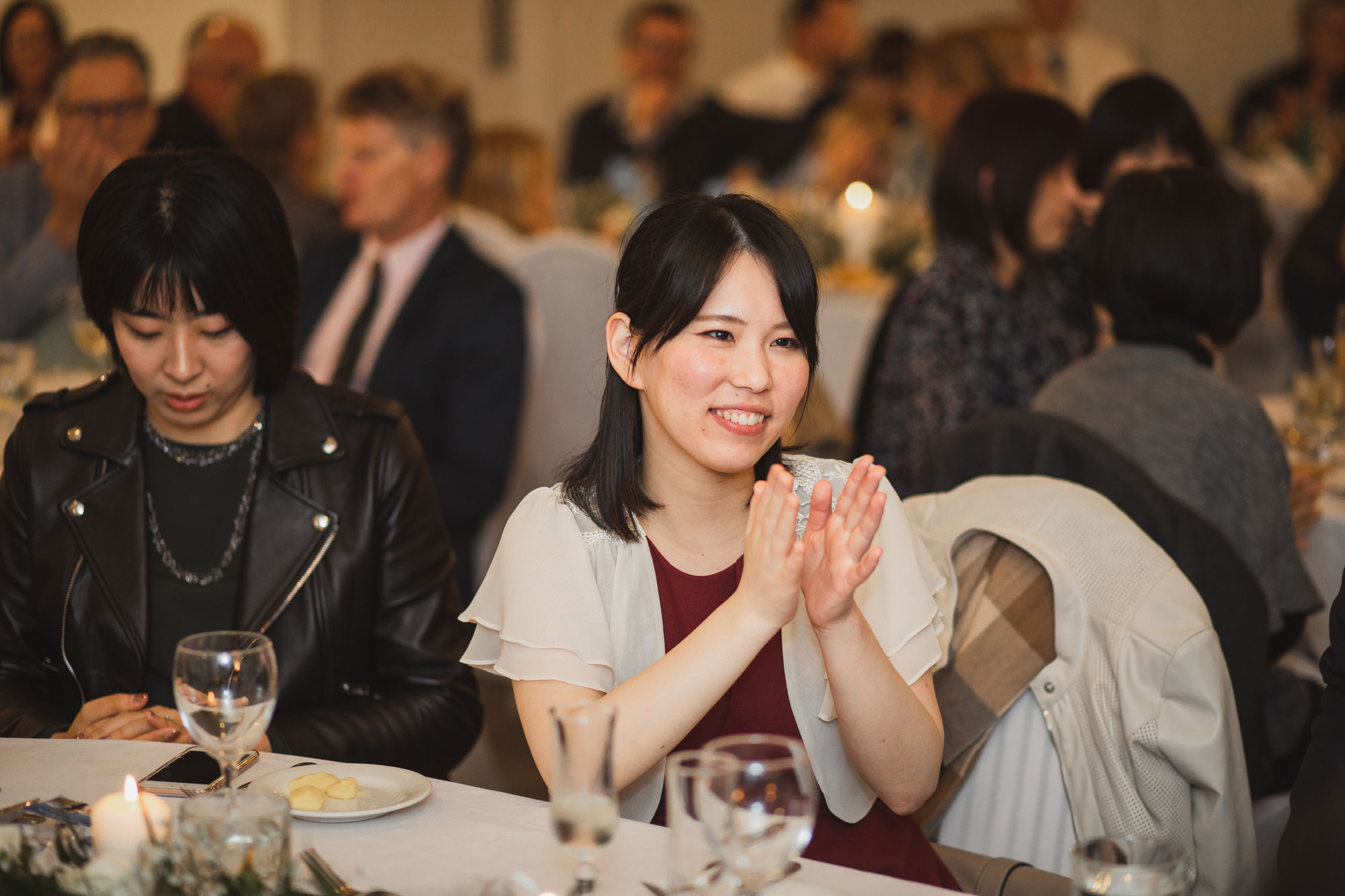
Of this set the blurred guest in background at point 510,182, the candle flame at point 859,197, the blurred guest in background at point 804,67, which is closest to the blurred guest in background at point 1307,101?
the candle flame at point 859,197

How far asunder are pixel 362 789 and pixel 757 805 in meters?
0.51

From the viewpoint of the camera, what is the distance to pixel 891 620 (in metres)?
1.52

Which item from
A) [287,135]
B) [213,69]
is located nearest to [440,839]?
[287,135]

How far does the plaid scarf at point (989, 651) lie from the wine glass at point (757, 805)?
74 centimetres

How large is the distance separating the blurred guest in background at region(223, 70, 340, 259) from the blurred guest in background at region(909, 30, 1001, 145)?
236cm

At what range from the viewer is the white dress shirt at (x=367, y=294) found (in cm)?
341

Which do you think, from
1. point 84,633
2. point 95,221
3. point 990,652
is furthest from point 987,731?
point 95,221

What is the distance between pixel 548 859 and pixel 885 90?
6707 millimetres

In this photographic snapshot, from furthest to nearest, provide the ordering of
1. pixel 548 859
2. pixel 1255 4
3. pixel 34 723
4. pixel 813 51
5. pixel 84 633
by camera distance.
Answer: pixel 1255 4 → pixel 813 51 → pixel 84 633 → pixel 34 723 → pixel 548 859

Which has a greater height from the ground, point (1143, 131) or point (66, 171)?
point (1143, 131)

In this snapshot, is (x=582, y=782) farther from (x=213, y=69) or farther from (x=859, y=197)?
(x=213, y=69)

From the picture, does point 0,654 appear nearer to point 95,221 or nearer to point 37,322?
point 95,221

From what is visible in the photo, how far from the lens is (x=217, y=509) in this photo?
1830mm

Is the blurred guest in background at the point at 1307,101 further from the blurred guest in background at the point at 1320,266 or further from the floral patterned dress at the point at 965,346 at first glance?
the floral patterned dress at the point at 965,346
